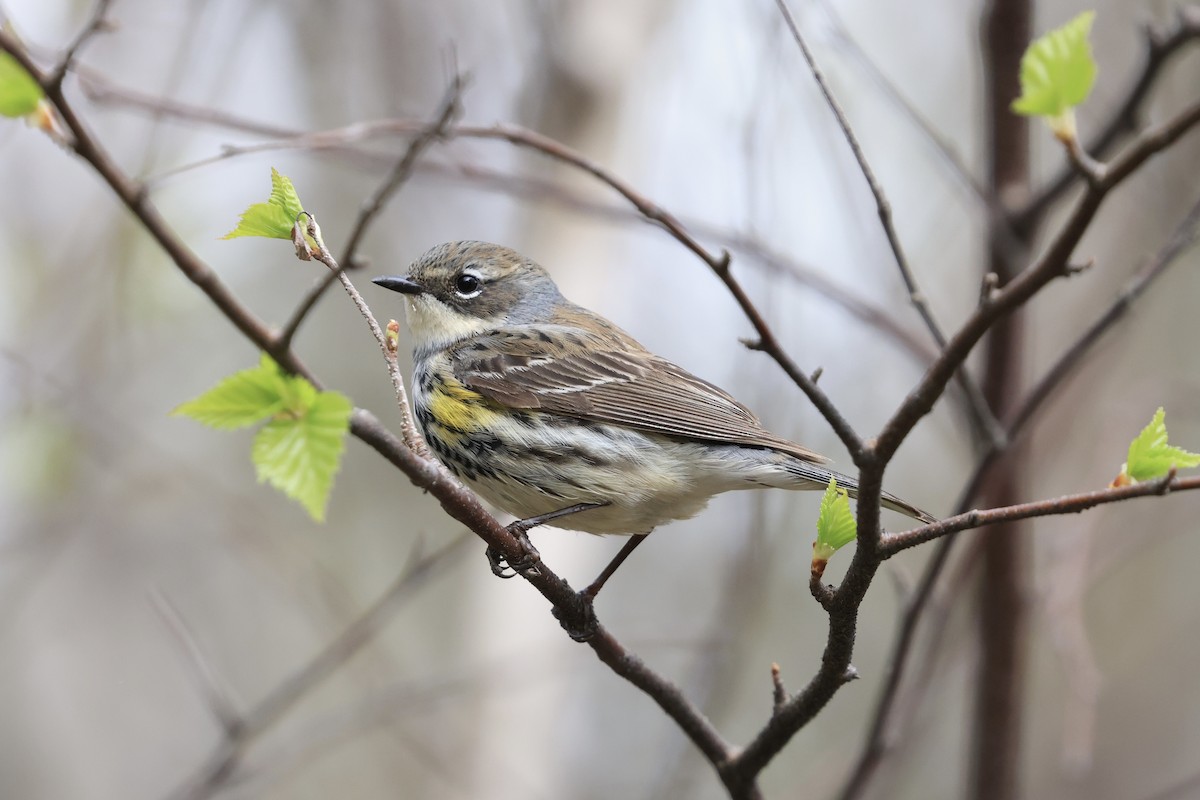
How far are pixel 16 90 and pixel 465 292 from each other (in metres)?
2.93

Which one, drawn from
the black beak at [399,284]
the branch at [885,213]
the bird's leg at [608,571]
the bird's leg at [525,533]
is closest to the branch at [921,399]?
the branch at [885,213]

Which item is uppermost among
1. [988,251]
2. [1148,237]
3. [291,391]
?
[291,391]

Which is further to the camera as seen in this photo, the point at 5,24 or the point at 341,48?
the point at 341,48

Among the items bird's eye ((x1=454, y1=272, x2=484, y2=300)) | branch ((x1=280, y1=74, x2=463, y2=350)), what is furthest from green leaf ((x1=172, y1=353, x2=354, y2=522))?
bird's eye ((x1=454, y1=272, x2=484, y2=300))

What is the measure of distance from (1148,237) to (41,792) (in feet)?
29.3

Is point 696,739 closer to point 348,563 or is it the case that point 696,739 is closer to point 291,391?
point 291,391

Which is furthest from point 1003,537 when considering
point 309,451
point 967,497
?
point 309,451

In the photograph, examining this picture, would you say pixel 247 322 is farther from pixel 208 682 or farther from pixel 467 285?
pixel 467 285

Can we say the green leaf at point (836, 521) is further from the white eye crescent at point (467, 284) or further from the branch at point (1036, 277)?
the white eye crescent at point (467, 284)

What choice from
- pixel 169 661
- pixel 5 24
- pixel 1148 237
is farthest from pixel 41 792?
pixel 1148 237

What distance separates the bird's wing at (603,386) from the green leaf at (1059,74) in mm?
2236

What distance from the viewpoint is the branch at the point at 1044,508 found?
199cm

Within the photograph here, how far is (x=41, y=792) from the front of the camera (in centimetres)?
862

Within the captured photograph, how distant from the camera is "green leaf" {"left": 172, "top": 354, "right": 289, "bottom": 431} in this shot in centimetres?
201
